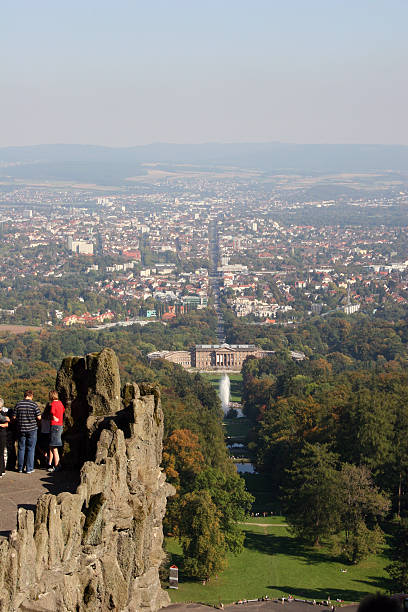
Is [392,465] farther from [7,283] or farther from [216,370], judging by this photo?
[7,283]

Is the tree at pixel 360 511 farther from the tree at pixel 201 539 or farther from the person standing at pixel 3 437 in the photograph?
the person standing at pixel 3 437

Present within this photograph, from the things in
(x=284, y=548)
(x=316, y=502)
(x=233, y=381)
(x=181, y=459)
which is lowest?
(x=233, y=381)

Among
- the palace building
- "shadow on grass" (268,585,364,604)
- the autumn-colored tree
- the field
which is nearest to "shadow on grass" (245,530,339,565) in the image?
"shadow on grass" (268,585,364,604)

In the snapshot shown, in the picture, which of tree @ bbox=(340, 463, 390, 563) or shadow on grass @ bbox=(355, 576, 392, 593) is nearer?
shadow on grass @ bbox=(355, 576, 392, 593)

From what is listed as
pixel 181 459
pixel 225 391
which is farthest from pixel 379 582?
pixel 225 391

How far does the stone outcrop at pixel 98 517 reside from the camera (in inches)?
301

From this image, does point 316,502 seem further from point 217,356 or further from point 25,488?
point 217,356

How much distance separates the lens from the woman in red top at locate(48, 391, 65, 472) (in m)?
11.1

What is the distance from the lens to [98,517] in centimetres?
902

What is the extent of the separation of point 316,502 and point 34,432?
26.0 m

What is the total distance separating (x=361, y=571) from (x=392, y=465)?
6876 mm

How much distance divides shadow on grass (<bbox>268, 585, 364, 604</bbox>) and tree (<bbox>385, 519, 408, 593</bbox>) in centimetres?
95

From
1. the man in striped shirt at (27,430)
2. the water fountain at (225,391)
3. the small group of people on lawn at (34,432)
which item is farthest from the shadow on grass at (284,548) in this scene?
the water fountain at (225,391)

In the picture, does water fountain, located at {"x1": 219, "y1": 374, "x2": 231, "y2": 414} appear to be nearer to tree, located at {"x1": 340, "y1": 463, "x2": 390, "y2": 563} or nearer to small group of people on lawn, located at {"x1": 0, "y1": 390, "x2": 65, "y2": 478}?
tree, located at {"x1": 340, "y1": 463, "x2": 390, "y2": 563}
